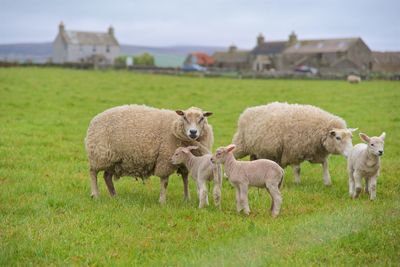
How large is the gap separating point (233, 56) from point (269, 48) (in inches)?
349

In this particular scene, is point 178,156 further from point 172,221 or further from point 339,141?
point 339,141

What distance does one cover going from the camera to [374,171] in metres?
9.73

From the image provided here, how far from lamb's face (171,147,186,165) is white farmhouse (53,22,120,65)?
9129cm

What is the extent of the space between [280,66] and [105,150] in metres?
80.1

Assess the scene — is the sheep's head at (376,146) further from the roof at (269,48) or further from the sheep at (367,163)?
the roof at (269,48)

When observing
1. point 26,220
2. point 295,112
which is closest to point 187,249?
point 26,220

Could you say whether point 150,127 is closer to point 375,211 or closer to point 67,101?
point 375,211

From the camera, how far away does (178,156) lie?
9492 millimetres

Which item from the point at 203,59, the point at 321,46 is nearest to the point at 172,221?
the point at 321,46

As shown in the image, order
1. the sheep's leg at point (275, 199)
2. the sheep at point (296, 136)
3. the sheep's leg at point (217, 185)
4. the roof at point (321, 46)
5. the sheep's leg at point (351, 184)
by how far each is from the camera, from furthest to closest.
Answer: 1. the roof at point (321, 46)
2. the sheep at point (296, 136)
3. the sheep's leg at point (351, 184)
4. the sheep's leg at point (217, 185)
5. the sheep's leg at point (275, 199)

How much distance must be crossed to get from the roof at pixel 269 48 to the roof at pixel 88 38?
28.0 metres

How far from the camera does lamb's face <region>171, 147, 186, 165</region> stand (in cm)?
949

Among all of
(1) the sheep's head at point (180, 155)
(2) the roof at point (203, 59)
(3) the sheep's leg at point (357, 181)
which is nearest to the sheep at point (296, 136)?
(3) the sheep's leg at point (357, 181)

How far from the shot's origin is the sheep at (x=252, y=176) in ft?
27.7
